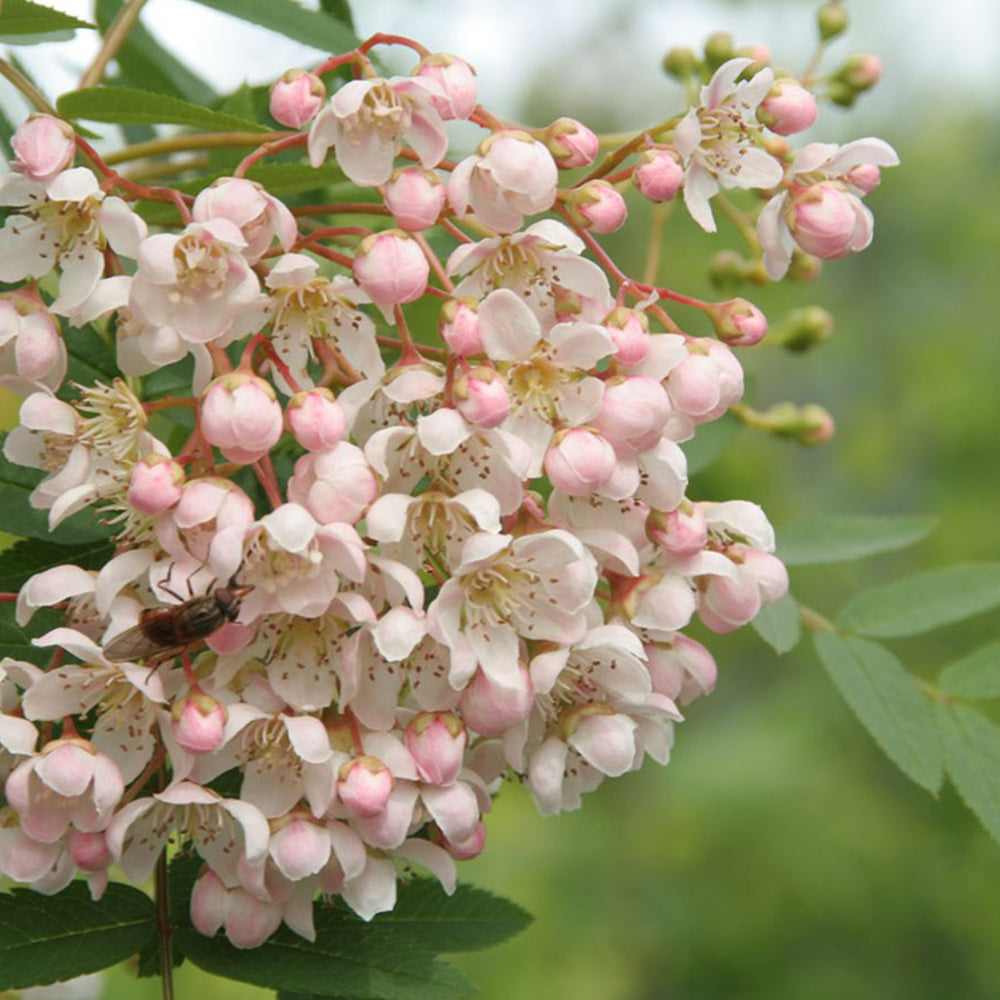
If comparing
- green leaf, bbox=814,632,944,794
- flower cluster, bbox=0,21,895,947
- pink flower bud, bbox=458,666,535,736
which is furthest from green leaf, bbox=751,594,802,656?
pink flower bud, bbox=458,666,535,736

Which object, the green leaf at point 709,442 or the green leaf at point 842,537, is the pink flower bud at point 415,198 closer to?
the green leaf at point 709,442

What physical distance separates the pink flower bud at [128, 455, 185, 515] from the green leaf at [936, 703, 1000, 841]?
1.35 meters

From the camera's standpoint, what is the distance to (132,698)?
64.2 inches

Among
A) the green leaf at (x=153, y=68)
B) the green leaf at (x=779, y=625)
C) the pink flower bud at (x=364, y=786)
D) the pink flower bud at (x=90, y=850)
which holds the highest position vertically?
the green leaf at (x=153, y=68)

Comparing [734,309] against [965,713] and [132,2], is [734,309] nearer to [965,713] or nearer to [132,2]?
[965,713]

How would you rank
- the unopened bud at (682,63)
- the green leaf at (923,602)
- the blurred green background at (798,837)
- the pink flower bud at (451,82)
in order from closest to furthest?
the pink flower bud at (451,82), the green leaf at (923,602), the unopened bud at (682,63), the blurred green background at (798,837)

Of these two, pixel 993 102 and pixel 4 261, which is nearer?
pixel 4 261

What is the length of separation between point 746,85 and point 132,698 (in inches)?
41.8

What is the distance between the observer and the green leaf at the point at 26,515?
5.76ft

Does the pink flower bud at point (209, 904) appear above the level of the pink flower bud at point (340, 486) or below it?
below

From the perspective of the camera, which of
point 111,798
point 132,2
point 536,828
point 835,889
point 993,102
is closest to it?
point 111,798

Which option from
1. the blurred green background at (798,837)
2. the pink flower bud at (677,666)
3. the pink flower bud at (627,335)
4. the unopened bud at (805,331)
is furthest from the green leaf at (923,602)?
the blurred green background at (798,837)

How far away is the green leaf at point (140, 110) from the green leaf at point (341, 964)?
1005 millimetres

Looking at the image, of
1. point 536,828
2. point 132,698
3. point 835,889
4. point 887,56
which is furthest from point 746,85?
point 887,56
